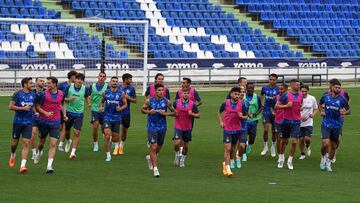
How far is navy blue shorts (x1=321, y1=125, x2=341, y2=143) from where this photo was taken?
70.8 feet

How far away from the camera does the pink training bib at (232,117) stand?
20.4 m

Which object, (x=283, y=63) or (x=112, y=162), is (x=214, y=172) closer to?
(x=112, y=162)

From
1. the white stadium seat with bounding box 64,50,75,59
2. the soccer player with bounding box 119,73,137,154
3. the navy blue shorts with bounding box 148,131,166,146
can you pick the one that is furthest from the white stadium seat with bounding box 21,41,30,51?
the navy blue shorts with bounding box 148,131,166,146

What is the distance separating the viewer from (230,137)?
67.2 ft

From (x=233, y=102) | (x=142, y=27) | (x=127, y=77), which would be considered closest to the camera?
(x=233, y=102)

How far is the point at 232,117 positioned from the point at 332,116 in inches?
101

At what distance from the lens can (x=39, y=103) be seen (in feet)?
67.7

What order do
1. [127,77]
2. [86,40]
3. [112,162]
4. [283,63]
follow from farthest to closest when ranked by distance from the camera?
[283,63] → [86,40] → [127,77] → [112,162]

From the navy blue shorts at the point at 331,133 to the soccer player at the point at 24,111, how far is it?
6.62 metres

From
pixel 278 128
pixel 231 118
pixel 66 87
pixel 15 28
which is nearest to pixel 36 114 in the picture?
pixel 66 87

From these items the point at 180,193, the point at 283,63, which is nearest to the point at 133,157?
the point at 180,193

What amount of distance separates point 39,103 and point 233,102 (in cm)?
423

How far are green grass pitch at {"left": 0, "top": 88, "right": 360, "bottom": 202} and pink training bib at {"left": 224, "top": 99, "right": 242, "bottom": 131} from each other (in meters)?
1.06

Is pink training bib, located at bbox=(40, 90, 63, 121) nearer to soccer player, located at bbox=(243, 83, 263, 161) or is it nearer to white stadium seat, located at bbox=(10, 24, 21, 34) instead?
soccer player, located at bbox=(243, 83, 263, 161)
